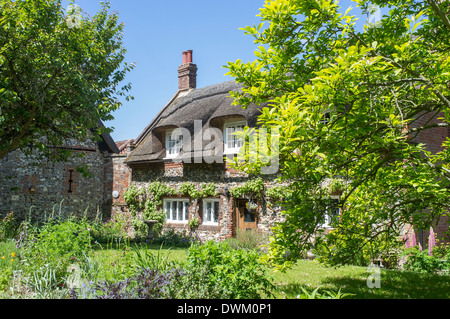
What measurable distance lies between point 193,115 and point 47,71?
7.01 meters

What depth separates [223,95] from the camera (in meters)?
16.8

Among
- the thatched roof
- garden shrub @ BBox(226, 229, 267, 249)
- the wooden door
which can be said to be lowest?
garden shrub @ BBox(226, 229, 267, 249)

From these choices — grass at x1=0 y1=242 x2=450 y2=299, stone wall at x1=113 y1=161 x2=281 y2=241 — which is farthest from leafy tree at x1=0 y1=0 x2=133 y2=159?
stone wall at x1=113 y1=161 x2=281 y2=241

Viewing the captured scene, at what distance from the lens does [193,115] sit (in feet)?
53.5

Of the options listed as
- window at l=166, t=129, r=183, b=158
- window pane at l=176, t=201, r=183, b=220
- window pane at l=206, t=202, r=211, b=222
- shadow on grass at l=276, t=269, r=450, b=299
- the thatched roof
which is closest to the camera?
shadow on grass at l=276, t=269, r=450, b=299

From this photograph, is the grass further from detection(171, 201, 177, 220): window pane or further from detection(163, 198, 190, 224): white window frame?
detection(171, 201, 177, 220): window pane

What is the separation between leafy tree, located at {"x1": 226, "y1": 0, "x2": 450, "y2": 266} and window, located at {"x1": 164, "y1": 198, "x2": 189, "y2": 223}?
34.7 ft

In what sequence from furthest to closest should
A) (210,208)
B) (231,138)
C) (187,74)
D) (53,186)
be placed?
(187,74)
(53,186)
(210,208)
(231,138)

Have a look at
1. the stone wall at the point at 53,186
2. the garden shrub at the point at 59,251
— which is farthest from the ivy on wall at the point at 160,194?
the garden shrub at the point at 59,251

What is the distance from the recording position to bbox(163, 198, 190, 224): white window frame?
52.5 ft

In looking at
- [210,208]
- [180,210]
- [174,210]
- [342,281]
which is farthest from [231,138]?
[342,281]

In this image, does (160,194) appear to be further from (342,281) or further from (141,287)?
(141,287)

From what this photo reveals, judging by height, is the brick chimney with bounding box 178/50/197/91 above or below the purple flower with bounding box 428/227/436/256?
above
